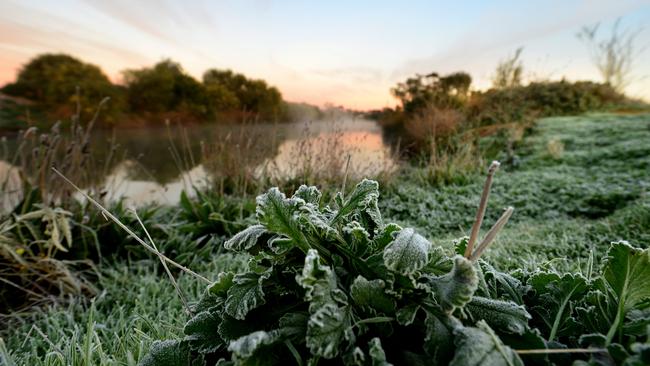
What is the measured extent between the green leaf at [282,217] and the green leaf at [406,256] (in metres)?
0.16

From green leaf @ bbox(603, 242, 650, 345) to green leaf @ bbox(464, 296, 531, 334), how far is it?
186 millimetres

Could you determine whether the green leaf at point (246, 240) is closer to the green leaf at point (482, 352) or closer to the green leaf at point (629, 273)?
the green leaf at point (482, 352)

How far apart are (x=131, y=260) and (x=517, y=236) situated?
3139mm

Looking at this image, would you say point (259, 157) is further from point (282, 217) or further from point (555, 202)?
point (282, 217)

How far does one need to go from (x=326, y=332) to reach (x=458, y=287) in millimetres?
197

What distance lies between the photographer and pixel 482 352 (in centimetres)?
47

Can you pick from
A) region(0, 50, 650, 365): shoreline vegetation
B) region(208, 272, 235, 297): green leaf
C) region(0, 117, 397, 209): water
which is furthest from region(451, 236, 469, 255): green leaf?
region(0, 117, 397, 209): water

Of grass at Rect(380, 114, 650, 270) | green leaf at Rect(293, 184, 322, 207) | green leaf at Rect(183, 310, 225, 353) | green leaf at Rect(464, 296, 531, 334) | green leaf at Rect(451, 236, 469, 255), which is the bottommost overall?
grass at Rect(380, 114, 650, 270)

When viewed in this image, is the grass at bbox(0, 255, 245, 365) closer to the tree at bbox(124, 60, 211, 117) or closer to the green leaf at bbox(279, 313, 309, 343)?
the green leaf at bbox(279, 313, 309, 343)

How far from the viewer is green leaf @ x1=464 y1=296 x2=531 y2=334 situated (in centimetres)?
55

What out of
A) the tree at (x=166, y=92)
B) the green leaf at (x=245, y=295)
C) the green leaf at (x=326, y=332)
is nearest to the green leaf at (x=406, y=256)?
the green leaf at (x=326, y=332)

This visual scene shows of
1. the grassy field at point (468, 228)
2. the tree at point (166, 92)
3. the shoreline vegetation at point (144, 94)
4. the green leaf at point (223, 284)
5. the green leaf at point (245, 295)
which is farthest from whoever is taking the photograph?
the tree at point (166, 92)

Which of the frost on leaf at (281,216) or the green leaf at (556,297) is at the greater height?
the frost on leaf at (281,216)

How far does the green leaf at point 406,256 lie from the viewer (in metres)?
0.52
